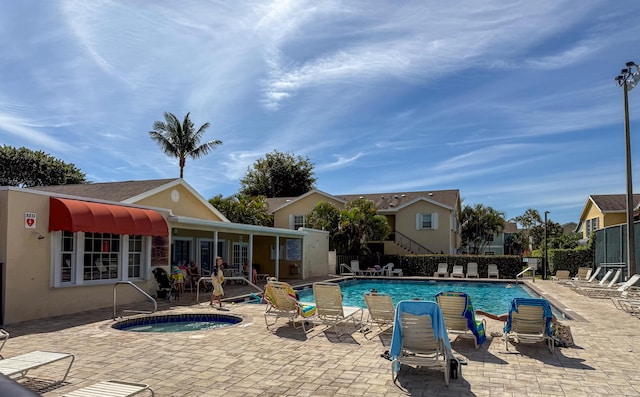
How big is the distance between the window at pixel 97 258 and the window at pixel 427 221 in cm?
2484

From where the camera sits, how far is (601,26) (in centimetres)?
1405

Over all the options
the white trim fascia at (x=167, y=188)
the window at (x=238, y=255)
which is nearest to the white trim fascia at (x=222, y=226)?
the white trim fascia at (x=167, y=188)

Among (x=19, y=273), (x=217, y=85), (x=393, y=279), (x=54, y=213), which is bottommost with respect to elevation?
(x=393, y=279)

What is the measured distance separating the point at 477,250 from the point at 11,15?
148ft

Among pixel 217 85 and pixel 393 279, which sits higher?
pixel 217 85

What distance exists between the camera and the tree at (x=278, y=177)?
5750cm

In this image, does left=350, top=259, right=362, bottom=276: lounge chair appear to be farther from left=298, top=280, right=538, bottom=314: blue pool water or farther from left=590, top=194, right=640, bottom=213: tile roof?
left=590, top=194, right=640, bottom=213: tile roof

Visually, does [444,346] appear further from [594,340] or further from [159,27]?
[159,27]

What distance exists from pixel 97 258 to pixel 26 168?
123 ft

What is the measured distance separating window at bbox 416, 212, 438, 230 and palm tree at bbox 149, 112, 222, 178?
19.3 metres

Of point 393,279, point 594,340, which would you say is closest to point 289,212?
point 393,279

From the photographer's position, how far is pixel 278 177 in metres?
57.5

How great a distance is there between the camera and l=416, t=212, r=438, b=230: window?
35.7 meters

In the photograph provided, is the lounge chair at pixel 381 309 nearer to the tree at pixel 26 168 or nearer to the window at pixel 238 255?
the window at pixel 238 255
